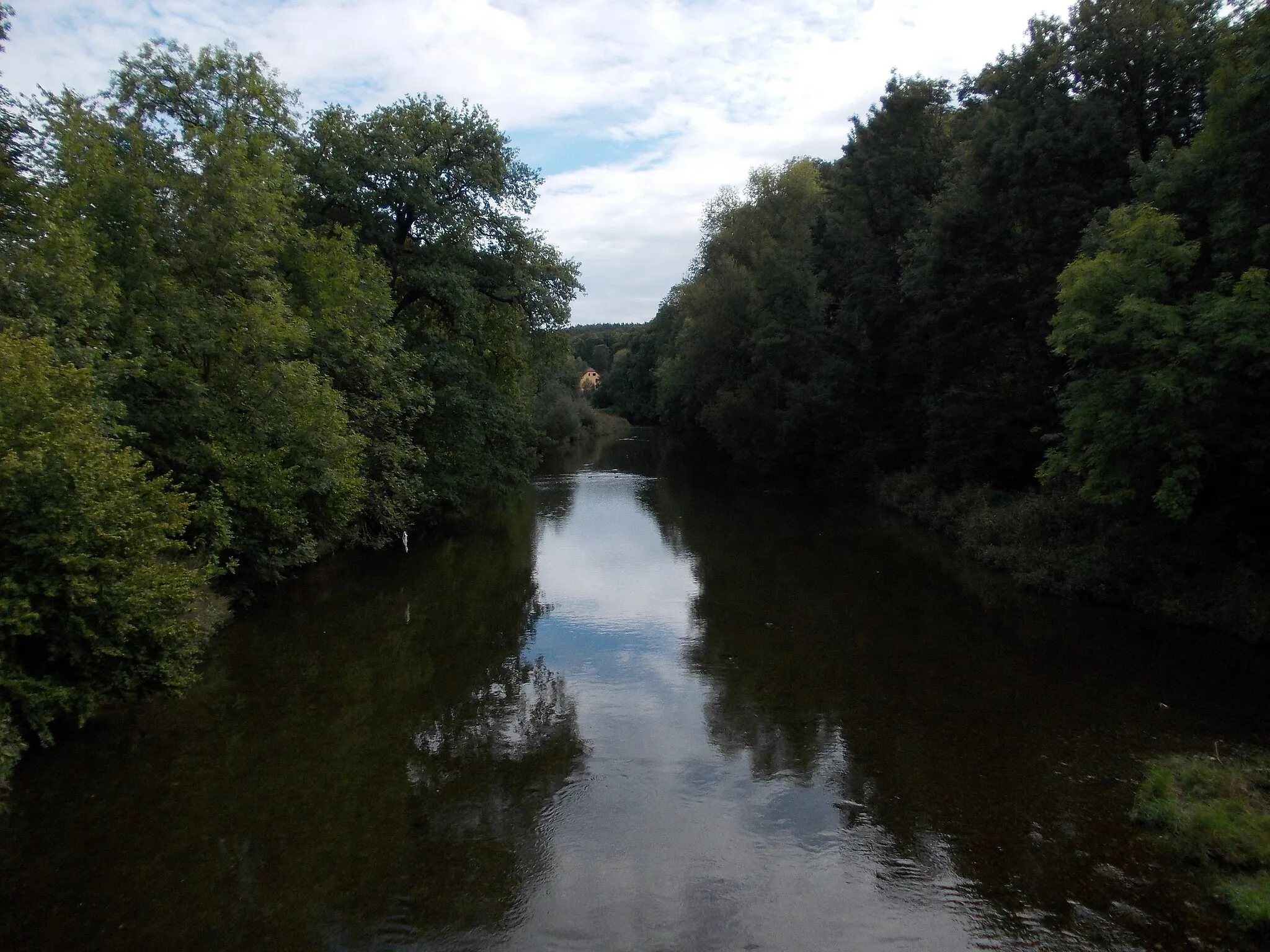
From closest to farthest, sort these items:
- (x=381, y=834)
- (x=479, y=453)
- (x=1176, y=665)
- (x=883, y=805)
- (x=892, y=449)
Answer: (x=381, y=834)
(x=883, y=805)
(x=1176, y=665)
(x=479, y=453)
(x=892, y=449)

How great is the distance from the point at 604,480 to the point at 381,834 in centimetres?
3585

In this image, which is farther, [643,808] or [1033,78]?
[1033,78]

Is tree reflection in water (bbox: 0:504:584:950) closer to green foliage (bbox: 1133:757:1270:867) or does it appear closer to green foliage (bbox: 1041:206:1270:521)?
green foliage (bbox: 1133:757:1270:867)

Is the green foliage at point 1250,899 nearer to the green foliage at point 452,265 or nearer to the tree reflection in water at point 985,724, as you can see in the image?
the tree reflection in water at point 985,724

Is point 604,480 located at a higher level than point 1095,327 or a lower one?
lower

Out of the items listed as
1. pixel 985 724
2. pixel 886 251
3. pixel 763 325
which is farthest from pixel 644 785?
pixel 763 325

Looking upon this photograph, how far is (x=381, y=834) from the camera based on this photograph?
336 inches

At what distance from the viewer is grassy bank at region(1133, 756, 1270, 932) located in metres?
7.01

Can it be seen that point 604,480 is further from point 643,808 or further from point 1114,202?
point 643,808

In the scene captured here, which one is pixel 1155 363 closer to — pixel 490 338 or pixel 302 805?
pixel 302 805

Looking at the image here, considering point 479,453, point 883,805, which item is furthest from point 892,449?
point 883,805

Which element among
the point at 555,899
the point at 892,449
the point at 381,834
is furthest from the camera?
the point at 892,449

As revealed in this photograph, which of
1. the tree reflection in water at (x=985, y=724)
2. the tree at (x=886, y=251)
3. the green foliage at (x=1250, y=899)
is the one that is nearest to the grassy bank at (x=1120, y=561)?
the tree reflection in water at (x=985, y=724)

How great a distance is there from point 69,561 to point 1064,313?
51.8 ft
